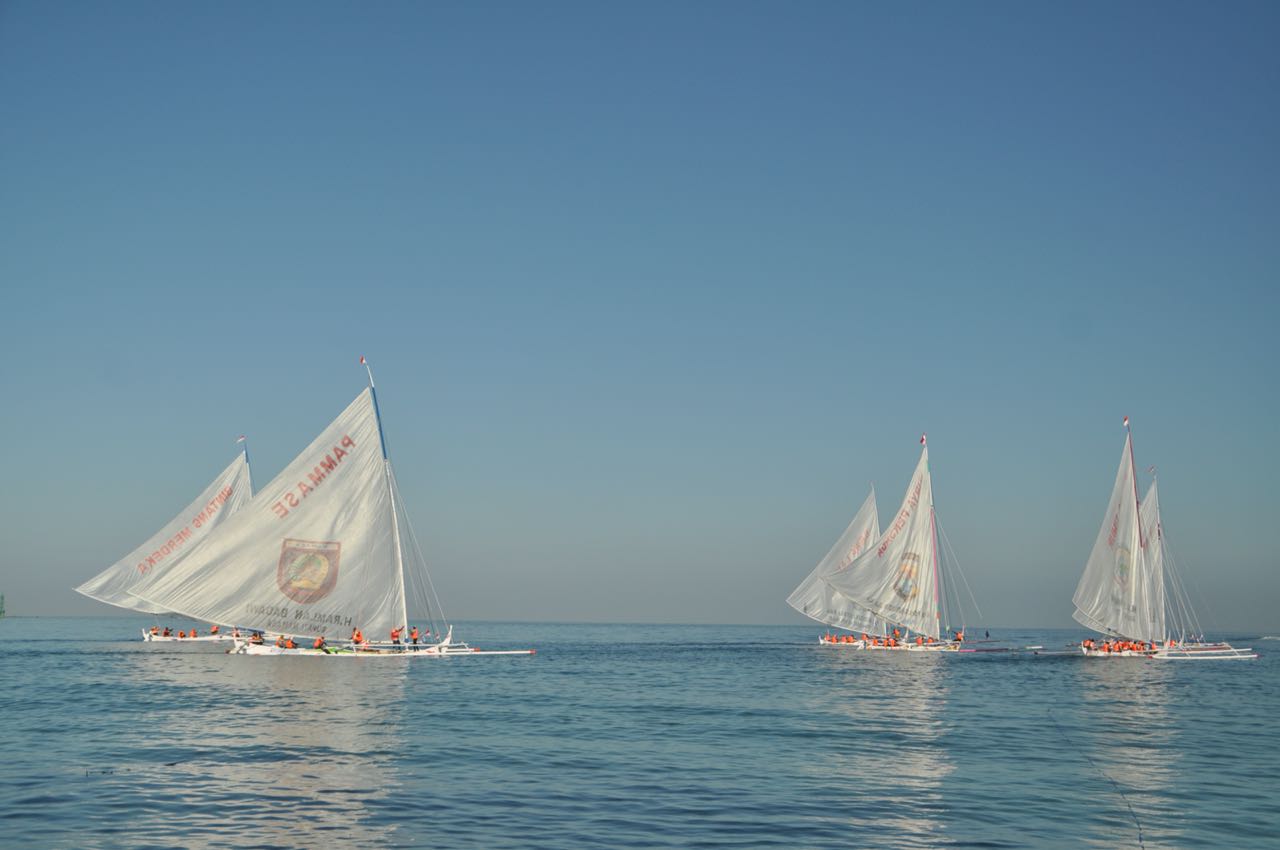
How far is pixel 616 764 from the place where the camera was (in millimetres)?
32594

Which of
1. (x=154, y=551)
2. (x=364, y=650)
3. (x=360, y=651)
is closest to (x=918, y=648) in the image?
(x=364, y=650)

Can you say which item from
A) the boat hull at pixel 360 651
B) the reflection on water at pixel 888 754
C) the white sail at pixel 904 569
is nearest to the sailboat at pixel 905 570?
the white sail at pixel 904 569

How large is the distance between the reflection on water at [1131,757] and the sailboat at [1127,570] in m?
24.3

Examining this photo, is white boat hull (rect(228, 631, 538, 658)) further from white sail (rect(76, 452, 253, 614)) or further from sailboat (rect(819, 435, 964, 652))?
sailboat (rect(819, 435, 964, 652))

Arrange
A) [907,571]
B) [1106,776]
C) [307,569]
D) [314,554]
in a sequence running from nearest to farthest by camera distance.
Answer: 1. [1106,776]
2. [307,569]
3. [314,554]
4. [907,571]

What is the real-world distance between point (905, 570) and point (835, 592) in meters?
14.0

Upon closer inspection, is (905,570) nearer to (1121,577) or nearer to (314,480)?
(1121,577)

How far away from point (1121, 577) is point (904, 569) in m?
17.3

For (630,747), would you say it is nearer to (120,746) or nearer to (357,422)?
(120,746)

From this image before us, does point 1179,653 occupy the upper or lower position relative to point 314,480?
lower

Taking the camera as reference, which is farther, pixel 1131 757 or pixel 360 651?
pixel 360 651

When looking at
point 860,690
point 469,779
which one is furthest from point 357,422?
point 469,779

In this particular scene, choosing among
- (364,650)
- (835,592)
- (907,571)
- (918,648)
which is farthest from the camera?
(835,592)

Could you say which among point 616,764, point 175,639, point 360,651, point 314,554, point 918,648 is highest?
point 314,554
